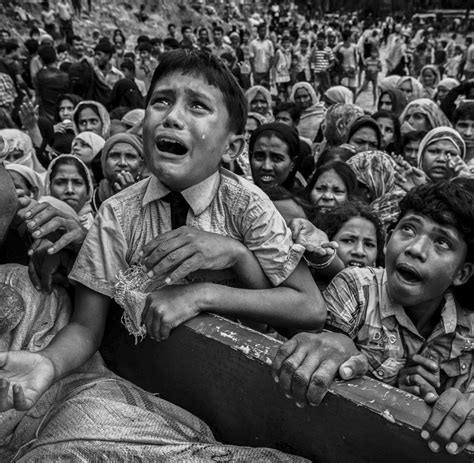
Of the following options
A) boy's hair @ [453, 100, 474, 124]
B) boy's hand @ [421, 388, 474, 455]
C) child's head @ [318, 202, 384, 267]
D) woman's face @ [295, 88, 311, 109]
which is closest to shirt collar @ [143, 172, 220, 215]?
boy's hand @ [421, 388, 474, 455]

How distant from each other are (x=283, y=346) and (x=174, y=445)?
400mm

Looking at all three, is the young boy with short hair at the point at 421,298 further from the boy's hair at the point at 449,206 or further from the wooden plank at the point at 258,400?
the wooden plank at the point at 258,400

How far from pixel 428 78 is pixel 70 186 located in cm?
859

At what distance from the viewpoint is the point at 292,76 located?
15516 millimetres

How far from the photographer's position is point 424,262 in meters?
1.95

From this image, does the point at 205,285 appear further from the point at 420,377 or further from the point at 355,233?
the point at 355,233

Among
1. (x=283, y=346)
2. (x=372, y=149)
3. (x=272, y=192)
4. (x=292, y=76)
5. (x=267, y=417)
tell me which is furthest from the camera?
(x=292, y=76)

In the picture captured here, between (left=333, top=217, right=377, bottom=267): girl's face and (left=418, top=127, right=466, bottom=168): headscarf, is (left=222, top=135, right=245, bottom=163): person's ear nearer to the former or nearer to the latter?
(left=333, top=217, right=377, bottom=267): girl's face

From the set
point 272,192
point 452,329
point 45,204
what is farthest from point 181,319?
point 272,192

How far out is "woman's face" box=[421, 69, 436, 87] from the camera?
10820 mm

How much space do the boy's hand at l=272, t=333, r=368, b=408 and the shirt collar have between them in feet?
2.00

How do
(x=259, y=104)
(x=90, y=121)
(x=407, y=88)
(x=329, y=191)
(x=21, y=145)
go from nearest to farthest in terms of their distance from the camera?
1. (x=329, y=191)
2. (x=21, y=145)
3. (x=90, y=121)
4. (x=259, y=104)
5. (x=407, y=88)

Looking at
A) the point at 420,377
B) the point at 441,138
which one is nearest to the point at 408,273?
the point at 420,377

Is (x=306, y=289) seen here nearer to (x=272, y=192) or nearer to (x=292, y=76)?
(x=272, y=192)
